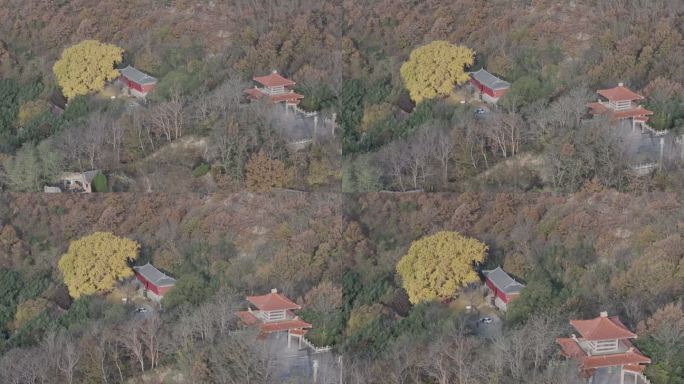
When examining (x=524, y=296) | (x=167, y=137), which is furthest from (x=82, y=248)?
(x=524, y=296)

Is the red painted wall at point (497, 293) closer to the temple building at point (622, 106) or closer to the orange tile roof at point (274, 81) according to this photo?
the temple building at point (622, 106)

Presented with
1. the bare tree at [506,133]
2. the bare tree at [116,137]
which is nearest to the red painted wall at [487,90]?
the bare tree at [506,133]

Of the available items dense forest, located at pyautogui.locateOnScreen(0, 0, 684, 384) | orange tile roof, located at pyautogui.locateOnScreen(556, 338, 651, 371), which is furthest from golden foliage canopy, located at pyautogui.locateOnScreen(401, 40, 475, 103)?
orange tile roof, located at pyautogui.locateOnScreen(556, 338, 651, 371)

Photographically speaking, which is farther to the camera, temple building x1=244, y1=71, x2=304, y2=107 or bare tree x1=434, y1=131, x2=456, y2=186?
temple building x1=244, y1=71, x2=304, y2=107

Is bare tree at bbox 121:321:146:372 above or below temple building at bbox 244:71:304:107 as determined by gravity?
below

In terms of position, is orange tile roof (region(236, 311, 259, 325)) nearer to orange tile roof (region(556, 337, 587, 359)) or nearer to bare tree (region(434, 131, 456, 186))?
bare tree (region(434, 131, 456, 186))

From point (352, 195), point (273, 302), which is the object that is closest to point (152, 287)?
point (273, 302)
